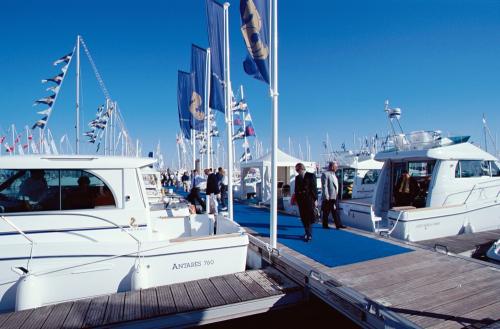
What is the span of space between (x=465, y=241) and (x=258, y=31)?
7395mm

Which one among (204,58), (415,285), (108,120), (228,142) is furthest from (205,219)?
(108,120)

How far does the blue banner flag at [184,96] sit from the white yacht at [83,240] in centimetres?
847

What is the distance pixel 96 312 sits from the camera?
4.33 metres

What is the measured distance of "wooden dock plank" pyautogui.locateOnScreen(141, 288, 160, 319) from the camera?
427 cm

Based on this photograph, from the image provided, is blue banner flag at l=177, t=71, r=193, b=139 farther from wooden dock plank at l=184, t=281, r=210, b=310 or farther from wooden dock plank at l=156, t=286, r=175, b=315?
wooden dock plank at l=156, t=286, r=175, b=315

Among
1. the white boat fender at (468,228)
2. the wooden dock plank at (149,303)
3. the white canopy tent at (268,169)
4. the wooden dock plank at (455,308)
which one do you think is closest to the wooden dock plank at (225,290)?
the wooden dock plank at (149,303)

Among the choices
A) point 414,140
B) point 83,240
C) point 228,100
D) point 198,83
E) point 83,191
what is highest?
point 198,83

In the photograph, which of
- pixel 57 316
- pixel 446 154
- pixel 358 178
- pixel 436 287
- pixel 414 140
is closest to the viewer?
pixel 57 316

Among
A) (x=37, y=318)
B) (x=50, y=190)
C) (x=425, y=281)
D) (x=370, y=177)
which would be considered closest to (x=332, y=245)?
(x=425, y=281)

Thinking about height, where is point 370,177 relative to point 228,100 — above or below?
below

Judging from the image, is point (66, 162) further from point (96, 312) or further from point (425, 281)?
point (425, 281)

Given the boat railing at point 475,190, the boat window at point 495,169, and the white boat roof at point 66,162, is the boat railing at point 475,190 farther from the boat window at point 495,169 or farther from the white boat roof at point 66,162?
the white boat roof at point 66,162

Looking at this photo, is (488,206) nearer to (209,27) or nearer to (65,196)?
(209,27)

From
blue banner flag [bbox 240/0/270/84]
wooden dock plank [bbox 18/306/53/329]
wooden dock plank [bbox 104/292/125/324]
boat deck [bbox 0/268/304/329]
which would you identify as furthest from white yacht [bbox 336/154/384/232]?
wooden dock plank [bbox 18/306/53/329]
